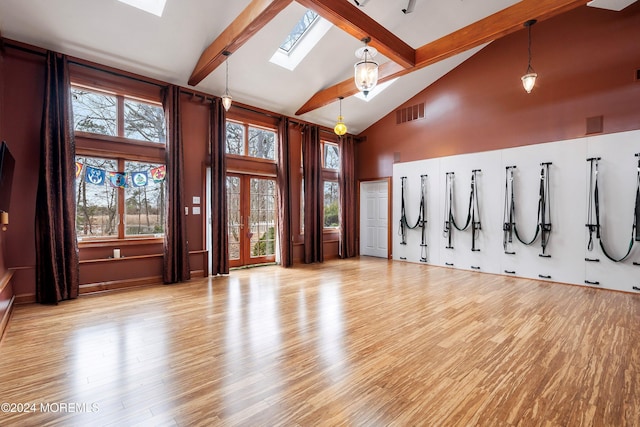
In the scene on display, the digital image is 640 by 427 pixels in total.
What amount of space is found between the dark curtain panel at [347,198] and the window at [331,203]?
0.28m

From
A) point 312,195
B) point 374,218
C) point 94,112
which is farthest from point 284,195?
point 94,112

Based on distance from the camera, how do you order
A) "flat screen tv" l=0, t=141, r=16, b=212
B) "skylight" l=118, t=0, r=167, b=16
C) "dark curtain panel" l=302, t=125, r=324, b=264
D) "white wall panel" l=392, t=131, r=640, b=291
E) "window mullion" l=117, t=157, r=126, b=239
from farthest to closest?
"dark curtain panel" l=302, t=125, r=324, b=264 → "window mullion" l=117, t=157, r=126, b=239 → "white wall panel" l=392, t=131, r=640, b=291 → "skylight" l=118, t=0, r=167, b=16 → "flat screen tv" l=0, t=141, r=16, b=212

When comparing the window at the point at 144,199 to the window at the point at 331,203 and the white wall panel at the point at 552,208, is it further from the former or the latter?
the white wall panel at the point at 552,208

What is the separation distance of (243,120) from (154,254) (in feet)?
10.6

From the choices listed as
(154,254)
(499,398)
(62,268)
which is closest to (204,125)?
(154,254)

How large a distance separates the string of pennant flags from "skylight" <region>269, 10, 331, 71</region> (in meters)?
2.89

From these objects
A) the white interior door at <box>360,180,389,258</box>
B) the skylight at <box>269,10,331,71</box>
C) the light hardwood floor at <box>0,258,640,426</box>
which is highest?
the skylight at <box>269,10,331,71</box>

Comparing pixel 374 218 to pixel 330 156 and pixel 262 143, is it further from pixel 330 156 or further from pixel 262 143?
pixel 262 143

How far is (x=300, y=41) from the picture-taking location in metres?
5.66

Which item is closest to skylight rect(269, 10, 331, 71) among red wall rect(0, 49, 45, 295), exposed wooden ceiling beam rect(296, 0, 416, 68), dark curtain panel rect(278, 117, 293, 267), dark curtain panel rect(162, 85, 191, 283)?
exposed wooden ceiling beam rect(296, 0, 416, 68)

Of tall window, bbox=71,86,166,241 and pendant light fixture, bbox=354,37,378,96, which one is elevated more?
pendant light fixture, bbox=354,37,378,96

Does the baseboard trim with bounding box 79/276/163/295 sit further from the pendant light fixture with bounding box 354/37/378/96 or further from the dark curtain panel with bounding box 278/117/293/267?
the pendant light fixture with bounding box 354/37/378/96

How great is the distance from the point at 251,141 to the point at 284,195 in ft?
4.63

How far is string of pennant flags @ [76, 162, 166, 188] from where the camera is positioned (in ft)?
15.6
